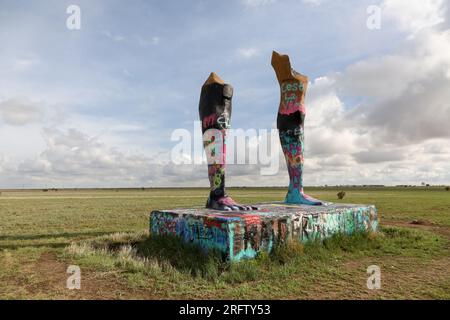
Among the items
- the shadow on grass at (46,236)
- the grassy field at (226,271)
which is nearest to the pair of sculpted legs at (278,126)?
the grassy field at (226,271)

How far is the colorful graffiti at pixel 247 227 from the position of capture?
7270mm

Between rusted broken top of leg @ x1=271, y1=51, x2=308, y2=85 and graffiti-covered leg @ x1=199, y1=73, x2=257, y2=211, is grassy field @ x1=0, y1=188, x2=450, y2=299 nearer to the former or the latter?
graffiti-covered leg @ x1=199, y1=73, x2=257, y2=211

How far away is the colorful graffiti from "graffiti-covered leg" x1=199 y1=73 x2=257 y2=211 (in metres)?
0.89

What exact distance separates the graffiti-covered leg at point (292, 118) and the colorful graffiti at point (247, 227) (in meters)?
1.96

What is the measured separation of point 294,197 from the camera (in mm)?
11898

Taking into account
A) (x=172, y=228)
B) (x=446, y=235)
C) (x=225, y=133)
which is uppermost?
(x=225, y=133)

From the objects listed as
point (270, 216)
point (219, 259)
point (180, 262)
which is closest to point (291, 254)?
point (270, 216)

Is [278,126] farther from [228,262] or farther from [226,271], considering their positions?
[226,271]

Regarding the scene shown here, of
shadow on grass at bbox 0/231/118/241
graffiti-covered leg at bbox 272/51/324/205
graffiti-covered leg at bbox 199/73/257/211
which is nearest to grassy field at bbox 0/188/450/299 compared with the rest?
shadow on grass at bbox 0/231/118/241

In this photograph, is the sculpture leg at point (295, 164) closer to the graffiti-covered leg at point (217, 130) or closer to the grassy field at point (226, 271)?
the grassy field at point (226, 271)

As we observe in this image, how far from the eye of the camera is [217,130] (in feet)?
29.8

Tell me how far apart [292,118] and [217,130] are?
3434 mm
